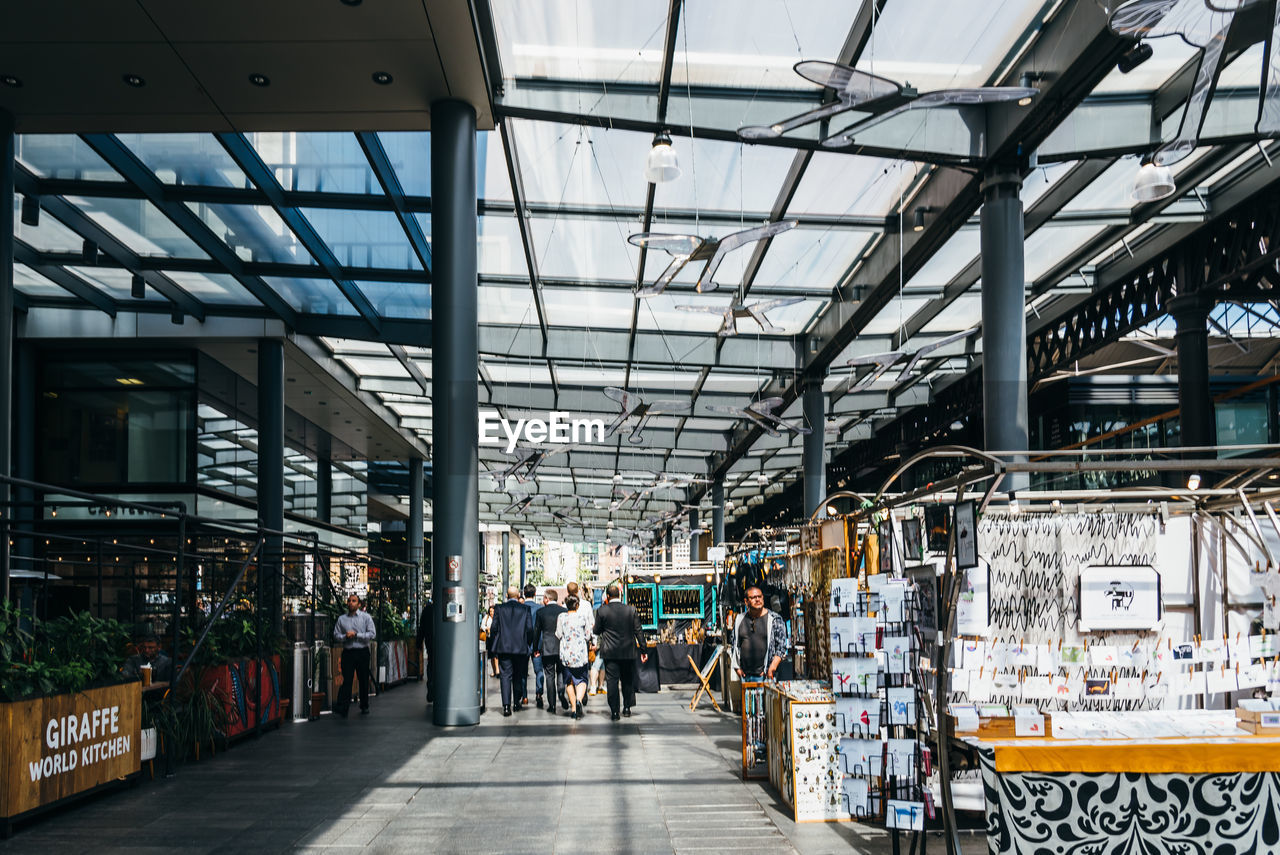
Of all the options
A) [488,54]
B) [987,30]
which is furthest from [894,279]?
[488,54]

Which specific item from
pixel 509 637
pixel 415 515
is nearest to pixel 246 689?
pixel 509 637

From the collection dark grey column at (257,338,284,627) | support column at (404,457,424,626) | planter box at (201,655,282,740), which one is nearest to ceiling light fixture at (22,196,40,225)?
dark grey column at (257,338,284,627)

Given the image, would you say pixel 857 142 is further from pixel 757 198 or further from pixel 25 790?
pixel 25 790

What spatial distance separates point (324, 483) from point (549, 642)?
1930 centimetres

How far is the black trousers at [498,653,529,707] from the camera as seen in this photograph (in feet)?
47.1

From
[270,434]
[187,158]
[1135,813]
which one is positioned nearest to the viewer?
[1135,813]

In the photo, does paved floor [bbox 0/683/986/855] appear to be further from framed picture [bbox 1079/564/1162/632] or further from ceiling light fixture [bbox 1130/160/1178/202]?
ceiling light fixture [bbox 1130/160/1178/202]

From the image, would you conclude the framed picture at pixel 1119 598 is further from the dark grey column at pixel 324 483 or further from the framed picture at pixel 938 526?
the dark grey column at pixel 324 483

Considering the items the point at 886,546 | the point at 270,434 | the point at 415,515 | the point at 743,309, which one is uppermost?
the point at 743,309

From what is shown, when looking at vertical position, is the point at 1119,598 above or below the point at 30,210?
below

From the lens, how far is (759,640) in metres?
10.9

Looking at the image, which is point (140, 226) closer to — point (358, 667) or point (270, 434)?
point (270, 434)

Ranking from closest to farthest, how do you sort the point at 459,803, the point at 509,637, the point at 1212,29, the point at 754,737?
the point at 1212,29, the point at 459,803, the point at 754,737, the point at 509,637

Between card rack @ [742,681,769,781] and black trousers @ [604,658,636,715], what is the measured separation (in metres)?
4.54
